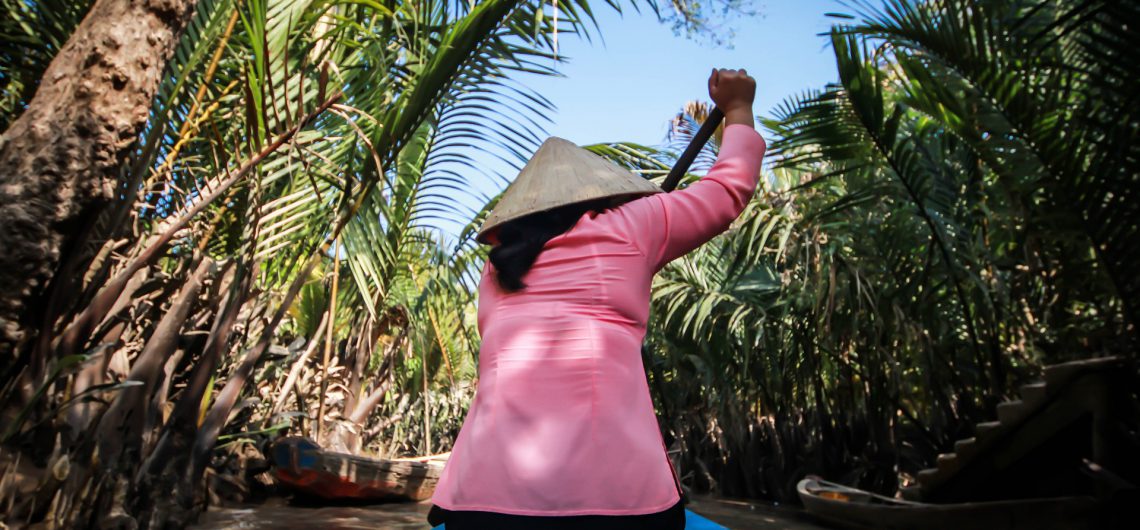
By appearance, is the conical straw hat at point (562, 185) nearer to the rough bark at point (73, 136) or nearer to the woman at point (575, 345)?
the woman at point (575, 345)

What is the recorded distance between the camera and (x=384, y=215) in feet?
12.2

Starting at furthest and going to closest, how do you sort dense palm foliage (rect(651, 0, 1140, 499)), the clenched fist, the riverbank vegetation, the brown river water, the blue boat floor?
the brown river water, dense palm foliage (rect(651, 0, 1140, 499)), the riverbank vegetation, the clenched fist, the blue boat floor

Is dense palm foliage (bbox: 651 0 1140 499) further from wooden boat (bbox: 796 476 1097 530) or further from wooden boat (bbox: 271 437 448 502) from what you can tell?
wooden boat (bbox: 271 437 448 502)

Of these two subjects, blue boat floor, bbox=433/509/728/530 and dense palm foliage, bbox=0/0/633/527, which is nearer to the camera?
blue boat floor, bbox=433/509/728/530

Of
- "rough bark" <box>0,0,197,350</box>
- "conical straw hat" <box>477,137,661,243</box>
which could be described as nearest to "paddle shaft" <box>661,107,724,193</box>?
"conical straw hat" <box>477,137,661,243</box>

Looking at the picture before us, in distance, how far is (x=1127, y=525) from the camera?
361cm

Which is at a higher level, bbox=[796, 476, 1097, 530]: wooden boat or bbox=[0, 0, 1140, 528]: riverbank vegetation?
bbox=[0, 0, 1140, 528]: riverbank vegetation

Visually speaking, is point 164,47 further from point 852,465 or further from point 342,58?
point 852,465

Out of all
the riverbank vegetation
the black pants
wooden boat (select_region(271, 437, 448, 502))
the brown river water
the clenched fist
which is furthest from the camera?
wooden boat (select_region(271, 437, 448, 502))

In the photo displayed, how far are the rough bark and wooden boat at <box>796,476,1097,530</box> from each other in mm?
4281

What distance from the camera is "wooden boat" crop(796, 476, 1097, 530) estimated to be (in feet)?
12.8

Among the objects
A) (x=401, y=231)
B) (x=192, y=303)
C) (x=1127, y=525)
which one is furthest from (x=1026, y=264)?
(x=192, y=303)

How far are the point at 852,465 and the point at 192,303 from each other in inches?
285

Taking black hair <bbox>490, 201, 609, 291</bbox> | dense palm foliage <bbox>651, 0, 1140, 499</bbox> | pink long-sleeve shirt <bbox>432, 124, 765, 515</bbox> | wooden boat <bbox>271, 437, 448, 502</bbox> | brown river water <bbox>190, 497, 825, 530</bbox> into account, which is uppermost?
dense palm foliage <bbox>651, 0, 1140, 499</bbox>
